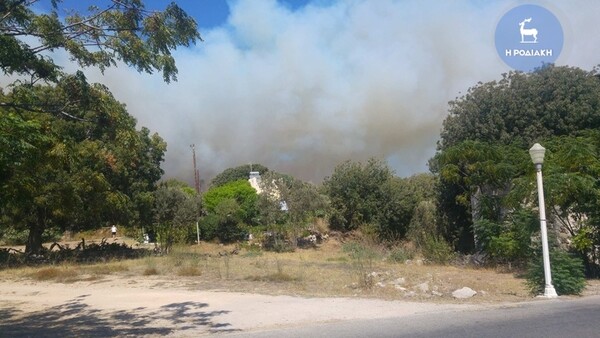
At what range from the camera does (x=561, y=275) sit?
13180 mm

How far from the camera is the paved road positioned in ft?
28.6

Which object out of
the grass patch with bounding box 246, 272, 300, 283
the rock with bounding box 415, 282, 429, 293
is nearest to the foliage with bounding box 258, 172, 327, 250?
the grass patch with bounding box 246, 272, 300, 283

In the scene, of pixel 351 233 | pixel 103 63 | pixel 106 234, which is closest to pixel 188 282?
pixel 103 63

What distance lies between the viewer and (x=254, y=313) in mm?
11188

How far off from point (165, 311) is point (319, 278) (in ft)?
20.8

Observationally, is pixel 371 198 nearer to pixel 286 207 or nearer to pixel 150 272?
pixel 286 207

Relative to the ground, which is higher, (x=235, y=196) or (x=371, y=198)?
(x=235, y=196)

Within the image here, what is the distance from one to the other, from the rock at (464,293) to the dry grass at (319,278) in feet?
0.54

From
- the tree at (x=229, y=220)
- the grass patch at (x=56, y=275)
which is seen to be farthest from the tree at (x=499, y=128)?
the tree at (x=229, y=220)

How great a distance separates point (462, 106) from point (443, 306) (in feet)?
49.2

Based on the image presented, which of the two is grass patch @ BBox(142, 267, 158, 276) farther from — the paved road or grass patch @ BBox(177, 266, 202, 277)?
the paved road

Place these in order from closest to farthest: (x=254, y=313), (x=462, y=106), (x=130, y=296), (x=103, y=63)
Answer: (x=103, y=63)
(x=254, y=313)
(x=130, y=296)
(x=462, y=106)

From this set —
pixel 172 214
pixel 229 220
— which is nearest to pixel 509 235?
pixel 172 214

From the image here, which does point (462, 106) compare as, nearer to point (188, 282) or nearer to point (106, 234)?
point (188, 282)
